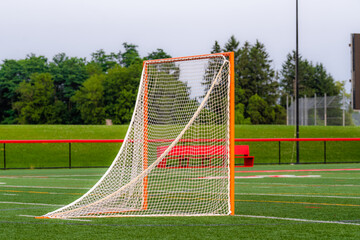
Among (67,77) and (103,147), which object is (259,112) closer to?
(67,77)

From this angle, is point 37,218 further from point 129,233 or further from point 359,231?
point 359,231

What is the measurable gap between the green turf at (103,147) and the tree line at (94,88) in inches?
907

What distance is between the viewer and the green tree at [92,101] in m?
74.4

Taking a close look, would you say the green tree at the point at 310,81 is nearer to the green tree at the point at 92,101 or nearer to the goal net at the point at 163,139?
the green tree at the point at 92,101

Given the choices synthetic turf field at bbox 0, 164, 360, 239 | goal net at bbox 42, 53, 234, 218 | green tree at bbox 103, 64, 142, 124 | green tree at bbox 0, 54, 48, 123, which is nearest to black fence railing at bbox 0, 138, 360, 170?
synthetic turf field at bbox 0, 164, 360, 239

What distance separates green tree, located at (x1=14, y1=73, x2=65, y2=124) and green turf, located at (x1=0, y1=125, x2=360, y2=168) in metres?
30.9

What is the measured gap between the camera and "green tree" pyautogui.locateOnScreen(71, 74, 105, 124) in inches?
2928

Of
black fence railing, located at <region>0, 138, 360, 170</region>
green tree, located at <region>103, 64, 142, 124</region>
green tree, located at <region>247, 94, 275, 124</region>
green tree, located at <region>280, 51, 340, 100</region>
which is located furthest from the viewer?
green tree, located at <region>280, 51, 340, 100</region>

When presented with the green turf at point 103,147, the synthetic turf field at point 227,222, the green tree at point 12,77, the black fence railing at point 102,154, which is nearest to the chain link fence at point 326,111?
the green turf at point 103,147

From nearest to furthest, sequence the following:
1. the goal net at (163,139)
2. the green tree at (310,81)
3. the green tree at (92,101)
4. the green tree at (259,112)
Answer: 1. the goal net at (163,139)
2. the green tree at (92,101)
3. the green tree at (259,112)
4. the green tree at (310,81)

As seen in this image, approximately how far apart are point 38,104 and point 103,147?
40838 millimetres

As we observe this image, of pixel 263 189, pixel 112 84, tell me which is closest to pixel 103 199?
pixel 263 189

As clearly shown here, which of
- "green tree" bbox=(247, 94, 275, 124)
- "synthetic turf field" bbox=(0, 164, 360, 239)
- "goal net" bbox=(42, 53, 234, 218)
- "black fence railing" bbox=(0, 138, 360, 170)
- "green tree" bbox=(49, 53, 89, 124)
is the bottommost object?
"black fence railing" bbox=(0, 138, 360, 170)

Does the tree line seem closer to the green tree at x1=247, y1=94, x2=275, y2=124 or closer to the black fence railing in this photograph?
the green tree at x1=247, y1=94, x2=275, y2=124
